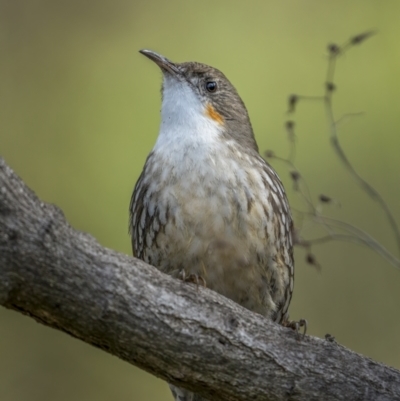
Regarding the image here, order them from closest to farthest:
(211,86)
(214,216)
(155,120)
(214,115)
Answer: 1. (214,216)
2. (214,115)
3. (211,86)
4. (155,120)

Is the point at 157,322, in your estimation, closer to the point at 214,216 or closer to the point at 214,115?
the point at 214,216

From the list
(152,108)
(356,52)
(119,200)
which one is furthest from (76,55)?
(356,52)

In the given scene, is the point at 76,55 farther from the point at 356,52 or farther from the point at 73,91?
the point at 356,52

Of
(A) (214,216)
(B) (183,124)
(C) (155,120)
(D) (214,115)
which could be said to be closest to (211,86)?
(D) (214,115)

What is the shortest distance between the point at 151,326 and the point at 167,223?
0.96 metres

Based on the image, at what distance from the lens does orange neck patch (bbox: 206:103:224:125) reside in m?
4.86

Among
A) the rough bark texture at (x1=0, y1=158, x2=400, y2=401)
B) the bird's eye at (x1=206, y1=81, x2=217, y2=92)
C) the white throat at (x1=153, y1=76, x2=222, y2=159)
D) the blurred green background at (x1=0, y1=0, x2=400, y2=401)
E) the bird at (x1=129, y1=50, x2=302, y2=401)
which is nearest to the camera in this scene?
the rough bark texture at (x1=0, y1=158, x2=400, y2=401)

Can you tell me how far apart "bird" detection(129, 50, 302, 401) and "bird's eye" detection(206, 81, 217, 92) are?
0.22 meters

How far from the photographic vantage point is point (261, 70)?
7457 mm

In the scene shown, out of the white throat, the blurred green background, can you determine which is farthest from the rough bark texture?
the blurred green background

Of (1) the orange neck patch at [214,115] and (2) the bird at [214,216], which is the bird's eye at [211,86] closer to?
Answer: (1) the orange neck patch at [214,115]

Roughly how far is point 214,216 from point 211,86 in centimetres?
98

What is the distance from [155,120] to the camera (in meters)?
7.32

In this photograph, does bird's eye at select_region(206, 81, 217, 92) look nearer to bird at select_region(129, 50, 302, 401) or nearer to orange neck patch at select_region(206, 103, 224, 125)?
orange neck patch at select_region(206, 103, 224, 125)
